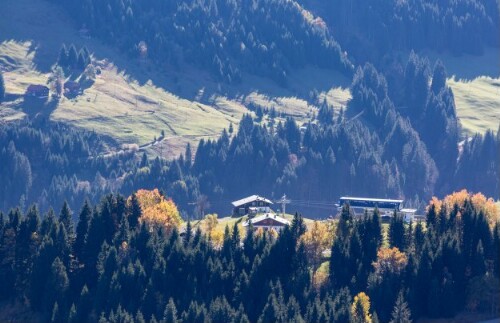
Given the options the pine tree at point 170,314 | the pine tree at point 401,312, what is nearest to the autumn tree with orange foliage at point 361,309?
the pine tree at point 401,312

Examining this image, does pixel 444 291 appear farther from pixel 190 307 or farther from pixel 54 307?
pixel 54 307

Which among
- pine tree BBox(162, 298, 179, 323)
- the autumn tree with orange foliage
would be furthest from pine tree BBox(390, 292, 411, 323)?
pine tree BBox(162, 298, 179, 323)

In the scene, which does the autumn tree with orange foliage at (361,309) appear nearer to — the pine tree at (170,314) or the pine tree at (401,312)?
the pine tree at (401,312)

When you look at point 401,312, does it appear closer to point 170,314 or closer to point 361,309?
point 361,309

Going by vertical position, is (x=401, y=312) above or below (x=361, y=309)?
above

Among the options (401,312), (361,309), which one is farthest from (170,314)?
(401,312)

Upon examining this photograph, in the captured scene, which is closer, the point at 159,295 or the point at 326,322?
the point at 326,322

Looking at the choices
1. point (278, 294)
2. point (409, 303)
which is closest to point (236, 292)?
point (278, 294)

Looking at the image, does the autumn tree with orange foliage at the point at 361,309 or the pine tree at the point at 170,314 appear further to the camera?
the pine tree at the point at 170,314
